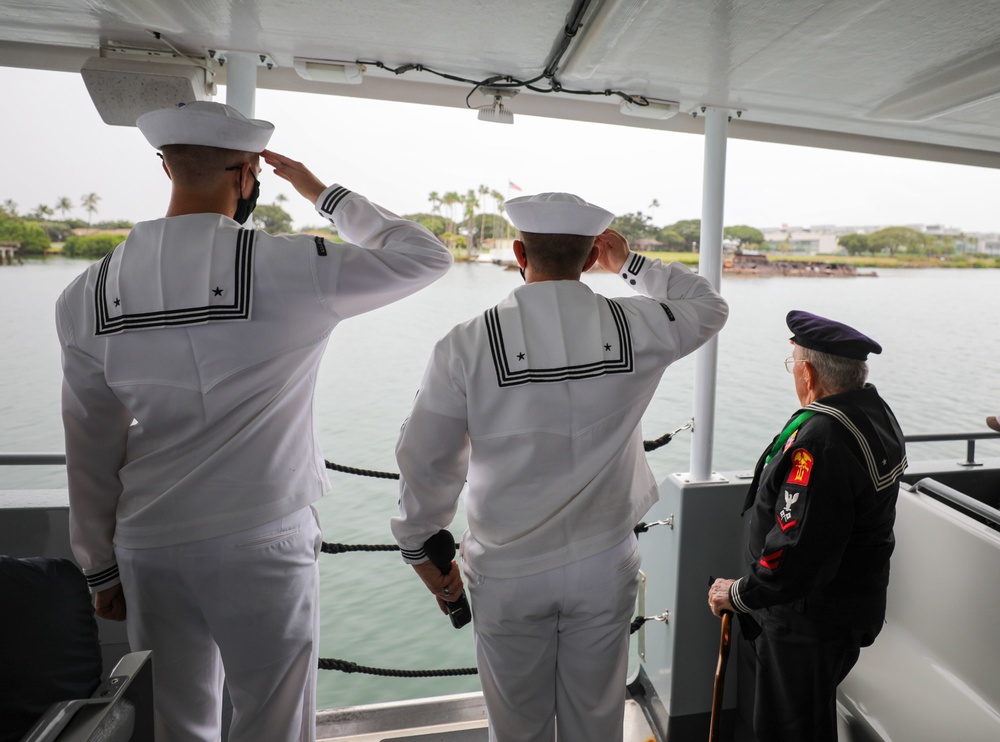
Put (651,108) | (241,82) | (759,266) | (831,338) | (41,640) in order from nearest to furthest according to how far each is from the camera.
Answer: (41,640) → (831,338) → (241,82) → (651,108) → (759,266)

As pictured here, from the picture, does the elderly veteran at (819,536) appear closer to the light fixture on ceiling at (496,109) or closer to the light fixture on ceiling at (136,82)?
the light fixture on ceiling at (496,109)

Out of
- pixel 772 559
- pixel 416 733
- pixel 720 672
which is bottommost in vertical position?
pixel 416 733

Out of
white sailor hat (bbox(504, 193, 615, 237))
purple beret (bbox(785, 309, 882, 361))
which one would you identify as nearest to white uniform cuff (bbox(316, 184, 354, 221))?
white sailor hat (bbox(504, 193, 615, 237))

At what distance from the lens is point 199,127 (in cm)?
127

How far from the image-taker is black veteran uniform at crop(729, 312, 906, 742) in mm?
1504

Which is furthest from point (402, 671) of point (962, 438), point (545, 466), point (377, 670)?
point (962, 438)

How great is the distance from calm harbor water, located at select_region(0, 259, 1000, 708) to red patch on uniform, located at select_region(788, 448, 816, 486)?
78 cm

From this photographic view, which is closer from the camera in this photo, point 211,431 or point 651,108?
point 211,431

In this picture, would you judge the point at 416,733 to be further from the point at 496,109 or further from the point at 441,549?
the point at 496,109

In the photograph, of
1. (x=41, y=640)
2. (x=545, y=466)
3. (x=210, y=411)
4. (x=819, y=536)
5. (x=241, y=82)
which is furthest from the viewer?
(x=241, y=82)

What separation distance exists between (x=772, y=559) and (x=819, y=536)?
0.42 ft

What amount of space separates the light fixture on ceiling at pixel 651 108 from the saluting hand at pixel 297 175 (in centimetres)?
129

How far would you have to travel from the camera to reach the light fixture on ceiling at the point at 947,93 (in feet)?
6.29

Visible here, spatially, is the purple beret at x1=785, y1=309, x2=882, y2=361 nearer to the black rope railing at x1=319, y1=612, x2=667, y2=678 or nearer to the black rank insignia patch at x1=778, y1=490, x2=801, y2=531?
the black rank insignia patch at x1=778, y1=490, x2=801, y2=531
